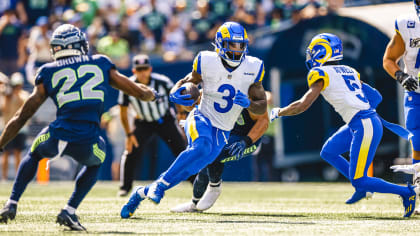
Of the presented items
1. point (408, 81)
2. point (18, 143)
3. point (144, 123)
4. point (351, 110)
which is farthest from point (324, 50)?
point (18, 143)

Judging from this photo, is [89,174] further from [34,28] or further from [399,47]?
[34,28]

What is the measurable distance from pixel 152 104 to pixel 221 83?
10.5ft

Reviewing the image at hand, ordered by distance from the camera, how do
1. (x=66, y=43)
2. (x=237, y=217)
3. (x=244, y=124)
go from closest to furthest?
(x=66, y=43) < (x=237, y=217) < (x=244, y=124)

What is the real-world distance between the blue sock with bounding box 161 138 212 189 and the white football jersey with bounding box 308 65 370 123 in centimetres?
117

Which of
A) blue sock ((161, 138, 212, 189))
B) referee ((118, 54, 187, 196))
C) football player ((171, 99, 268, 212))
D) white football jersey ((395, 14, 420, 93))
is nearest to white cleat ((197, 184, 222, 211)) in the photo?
football player ((171, 99, 268, 212))

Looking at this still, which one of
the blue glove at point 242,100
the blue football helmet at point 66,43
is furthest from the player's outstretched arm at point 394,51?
the blue football helmet at point 66,43

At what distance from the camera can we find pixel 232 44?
639 centimetres

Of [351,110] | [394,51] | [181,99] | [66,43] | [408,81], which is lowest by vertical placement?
[351,110]

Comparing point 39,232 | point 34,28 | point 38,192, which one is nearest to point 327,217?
point 39,232

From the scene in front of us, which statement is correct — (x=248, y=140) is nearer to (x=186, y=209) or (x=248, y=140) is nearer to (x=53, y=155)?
(x=186, y=209)

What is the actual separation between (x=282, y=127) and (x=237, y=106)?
7567 mm

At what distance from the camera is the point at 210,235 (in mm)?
5121

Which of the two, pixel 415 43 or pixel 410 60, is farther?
pixel 410 60

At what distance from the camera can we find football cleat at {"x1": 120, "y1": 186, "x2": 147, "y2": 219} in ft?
20.1
